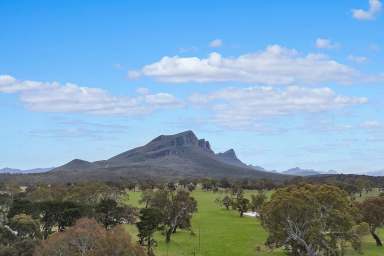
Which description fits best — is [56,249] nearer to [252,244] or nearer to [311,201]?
[311,201]

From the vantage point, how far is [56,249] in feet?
171

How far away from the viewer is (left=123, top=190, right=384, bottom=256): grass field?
3484 inches

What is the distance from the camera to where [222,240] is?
10088 centimetres

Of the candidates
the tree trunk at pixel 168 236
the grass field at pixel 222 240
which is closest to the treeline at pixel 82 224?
the tree trunk at pixel 168 236

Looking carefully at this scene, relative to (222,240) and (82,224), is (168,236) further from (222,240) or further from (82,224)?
(82,224)

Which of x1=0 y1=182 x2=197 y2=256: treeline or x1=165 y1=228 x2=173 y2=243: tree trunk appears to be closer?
x1=0 y1=182 x2=197 y2=256: treeline

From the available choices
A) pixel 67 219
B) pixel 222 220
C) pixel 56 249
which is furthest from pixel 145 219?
pixel 222 220

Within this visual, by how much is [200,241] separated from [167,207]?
8.75 m

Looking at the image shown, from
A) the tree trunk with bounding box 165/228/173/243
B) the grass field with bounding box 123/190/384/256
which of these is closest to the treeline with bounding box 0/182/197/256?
the tree trunk with bounding box 165/228/173/243

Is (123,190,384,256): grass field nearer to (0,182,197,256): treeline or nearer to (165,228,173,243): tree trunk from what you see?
(165,228,173,243): tree trunk

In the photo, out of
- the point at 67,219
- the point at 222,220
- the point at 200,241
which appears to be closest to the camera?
the point at 67,219

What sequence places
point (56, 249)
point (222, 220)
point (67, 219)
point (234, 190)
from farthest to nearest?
point (234, 190)
point (222, 220)
point (67, 219)
point (56, 249)

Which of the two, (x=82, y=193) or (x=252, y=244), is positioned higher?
(x=82, y=193)

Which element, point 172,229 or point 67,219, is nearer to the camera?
point 67,219
